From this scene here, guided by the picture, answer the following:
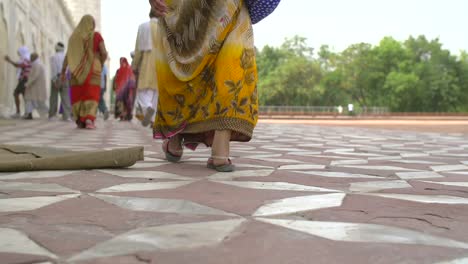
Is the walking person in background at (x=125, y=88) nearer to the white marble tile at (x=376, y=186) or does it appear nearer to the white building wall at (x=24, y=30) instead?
the white building wall at (x=24, y=30)

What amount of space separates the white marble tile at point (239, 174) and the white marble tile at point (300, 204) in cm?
62

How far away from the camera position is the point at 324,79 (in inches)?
1956

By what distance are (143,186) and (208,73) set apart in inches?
38.5

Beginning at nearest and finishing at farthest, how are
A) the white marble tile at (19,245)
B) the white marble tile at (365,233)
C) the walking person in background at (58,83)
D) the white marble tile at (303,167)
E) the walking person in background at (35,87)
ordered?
1. the white marble tile at (19,245)
2. the white marble tile at (365,233)
3. the white marble tile at (303,167)
4. the walking person in background at (58,83)
5. the walking person in background at (35,87)

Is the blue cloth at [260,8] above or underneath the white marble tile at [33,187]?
above

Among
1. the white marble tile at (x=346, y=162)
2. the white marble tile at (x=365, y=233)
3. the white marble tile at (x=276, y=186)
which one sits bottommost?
the white marble tile at (x=346, y=162)

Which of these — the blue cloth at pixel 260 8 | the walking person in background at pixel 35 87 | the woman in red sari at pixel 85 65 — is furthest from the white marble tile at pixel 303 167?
the walking person in background at pixel 35 87

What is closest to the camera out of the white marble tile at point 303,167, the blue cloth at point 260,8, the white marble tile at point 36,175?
the white marble tile at point 36,175

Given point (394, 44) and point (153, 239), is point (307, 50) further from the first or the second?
point (153, 239)

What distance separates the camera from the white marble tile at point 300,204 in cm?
170

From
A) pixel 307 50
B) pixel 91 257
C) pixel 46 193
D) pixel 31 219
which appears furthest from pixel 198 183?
pixel 307 50

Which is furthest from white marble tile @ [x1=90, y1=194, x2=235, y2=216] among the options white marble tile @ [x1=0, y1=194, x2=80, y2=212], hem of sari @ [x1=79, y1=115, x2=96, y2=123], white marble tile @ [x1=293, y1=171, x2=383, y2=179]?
hem of sari @ [x1=79, y1=115, x2=96, y2=123]

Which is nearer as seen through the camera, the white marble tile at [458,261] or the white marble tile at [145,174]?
the white marble tile at [458,261]

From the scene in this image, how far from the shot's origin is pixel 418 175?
289cm
